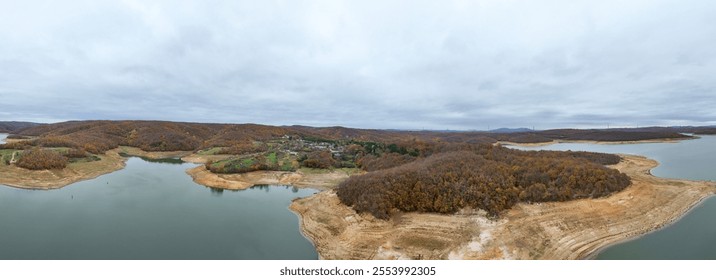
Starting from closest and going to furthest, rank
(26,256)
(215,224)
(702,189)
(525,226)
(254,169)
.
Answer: (26,256) → (525,226) → (215,224) → (702,189) → (254,169)

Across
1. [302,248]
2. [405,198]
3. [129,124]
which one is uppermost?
[129,124]

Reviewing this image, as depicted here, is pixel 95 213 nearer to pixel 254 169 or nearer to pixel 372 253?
pixel 254 169

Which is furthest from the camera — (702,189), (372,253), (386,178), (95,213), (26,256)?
(702,189)

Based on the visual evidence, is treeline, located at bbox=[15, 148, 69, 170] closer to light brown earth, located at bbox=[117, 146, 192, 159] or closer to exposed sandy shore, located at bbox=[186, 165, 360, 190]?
exposed sandy shore, located at bbox=[186, 165, 360, 190]

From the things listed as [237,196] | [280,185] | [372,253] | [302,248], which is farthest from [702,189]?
[237,196]

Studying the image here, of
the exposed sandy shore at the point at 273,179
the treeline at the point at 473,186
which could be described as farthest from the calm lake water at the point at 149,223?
the treeline at the point at 473,186

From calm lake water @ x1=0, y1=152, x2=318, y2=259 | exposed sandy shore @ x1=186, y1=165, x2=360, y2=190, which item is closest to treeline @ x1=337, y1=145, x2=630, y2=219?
calm lake water @ x1=0, y1=152, x2=318, y2=259
